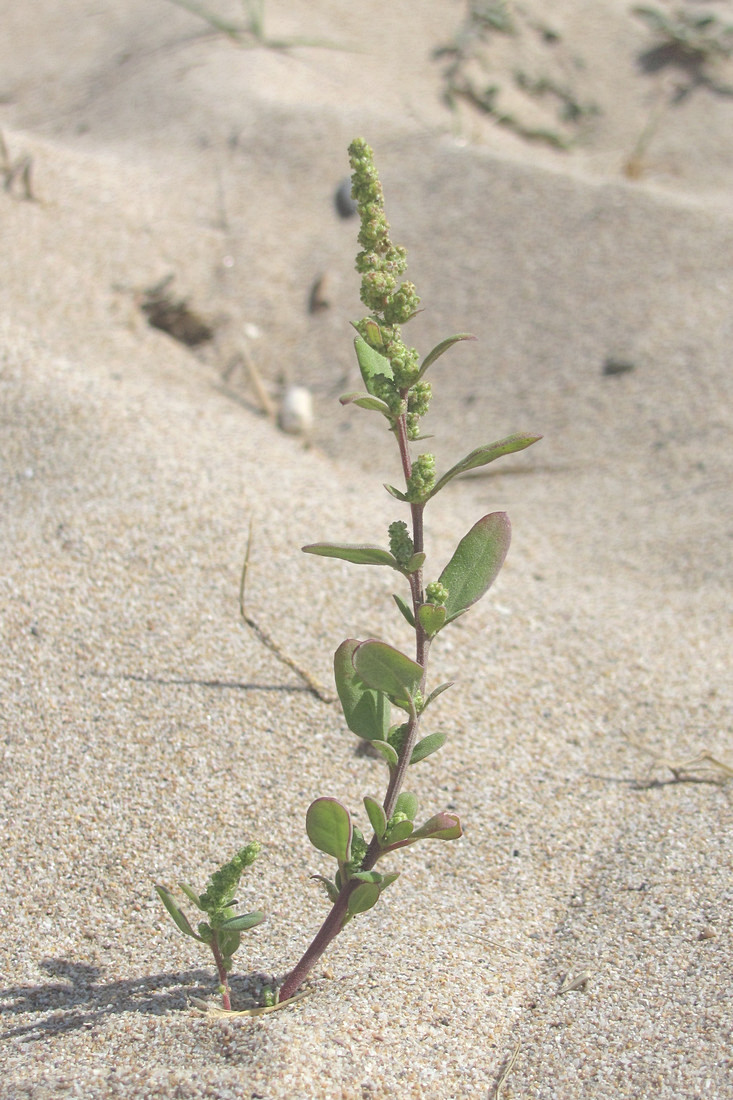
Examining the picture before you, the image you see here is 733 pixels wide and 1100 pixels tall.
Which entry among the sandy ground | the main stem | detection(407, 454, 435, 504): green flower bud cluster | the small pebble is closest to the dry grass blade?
the sandy ground

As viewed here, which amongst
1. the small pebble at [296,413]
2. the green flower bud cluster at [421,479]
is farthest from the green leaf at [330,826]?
the small pebble at [296,413]

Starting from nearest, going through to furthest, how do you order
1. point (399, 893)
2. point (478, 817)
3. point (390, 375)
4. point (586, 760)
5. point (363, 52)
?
point (390, 375) → point (399, 893) → point (478, 817) → point (586, 760) → point (363, 52)

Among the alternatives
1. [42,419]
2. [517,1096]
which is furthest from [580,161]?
[517,1096]

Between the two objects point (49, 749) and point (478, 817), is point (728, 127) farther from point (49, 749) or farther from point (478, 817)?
point (49, 749)

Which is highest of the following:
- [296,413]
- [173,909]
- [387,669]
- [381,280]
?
[381,280]

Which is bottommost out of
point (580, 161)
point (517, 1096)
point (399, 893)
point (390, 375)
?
point (399, 893)

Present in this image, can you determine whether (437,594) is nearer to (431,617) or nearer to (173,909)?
(431,617)

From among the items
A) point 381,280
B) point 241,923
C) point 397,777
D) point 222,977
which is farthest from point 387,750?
point 381,280
